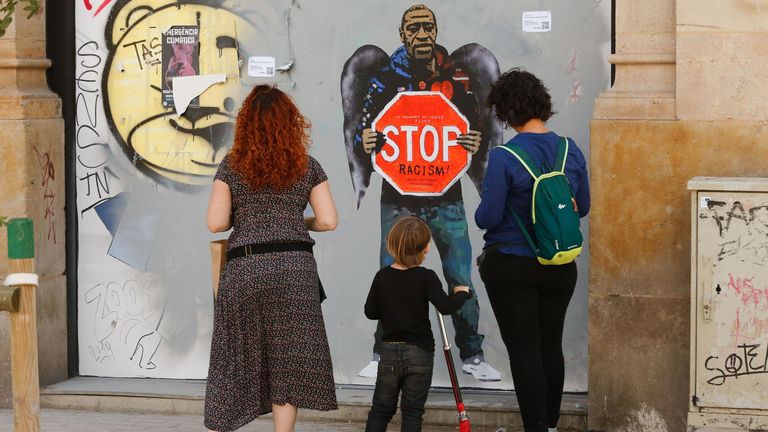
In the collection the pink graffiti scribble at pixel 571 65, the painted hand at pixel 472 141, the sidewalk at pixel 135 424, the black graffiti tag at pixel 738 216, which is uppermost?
the pink graffiti scribble at pixel 571 65

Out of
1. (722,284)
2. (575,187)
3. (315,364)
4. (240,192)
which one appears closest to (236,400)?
(315,364)

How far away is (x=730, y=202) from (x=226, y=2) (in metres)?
3.14

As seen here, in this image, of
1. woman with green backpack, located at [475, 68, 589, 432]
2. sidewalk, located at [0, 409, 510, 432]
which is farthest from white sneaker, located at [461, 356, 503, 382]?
woman with green backpack, located at [475, 68, 589, 432]

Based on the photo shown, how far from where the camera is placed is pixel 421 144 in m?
7.45

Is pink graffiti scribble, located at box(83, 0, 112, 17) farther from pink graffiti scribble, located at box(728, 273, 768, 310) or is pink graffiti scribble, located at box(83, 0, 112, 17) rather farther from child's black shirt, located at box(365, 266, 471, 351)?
pink graffiti scribble, located at box(728, 273, 768, 310)

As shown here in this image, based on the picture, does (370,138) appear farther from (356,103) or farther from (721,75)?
(721,75)

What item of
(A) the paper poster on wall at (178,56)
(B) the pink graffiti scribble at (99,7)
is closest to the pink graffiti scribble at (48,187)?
(A) the paper poster on wall at (178,56)

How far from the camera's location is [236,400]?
229 inches

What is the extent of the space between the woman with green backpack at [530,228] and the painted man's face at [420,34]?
137cm

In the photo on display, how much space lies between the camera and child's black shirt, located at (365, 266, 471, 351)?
19.5 ft

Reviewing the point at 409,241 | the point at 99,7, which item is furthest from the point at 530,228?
the point at 99,7

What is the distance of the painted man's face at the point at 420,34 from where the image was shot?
7395 millimetres

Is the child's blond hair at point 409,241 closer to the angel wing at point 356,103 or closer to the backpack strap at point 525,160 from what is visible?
the backpack strap at point 525,160

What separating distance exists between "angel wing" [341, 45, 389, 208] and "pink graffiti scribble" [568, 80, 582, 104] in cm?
111
